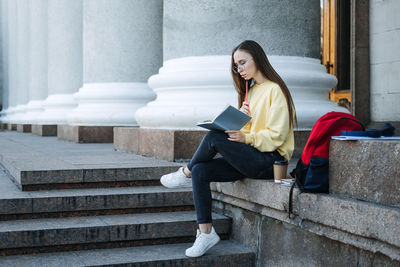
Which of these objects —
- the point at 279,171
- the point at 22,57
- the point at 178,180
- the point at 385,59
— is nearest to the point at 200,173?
the point at 178,180

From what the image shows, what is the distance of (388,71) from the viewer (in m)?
9.47

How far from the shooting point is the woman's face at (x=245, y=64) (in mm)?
5289

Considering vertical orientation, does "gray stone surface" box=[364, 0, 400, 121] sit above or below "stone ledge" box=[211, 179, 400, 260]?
above

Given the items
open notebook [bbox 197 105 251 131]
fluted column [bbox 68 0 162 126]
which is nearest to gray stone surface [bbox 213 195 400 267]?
open notebook [bbox 197 105 251 131]

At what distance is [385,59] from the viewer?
376 inches

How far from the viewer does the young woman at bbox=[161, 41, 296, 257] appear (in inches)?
198

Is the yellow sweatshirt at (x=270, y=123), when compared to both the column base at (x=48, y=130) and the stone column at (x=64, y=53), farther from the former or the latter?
the column base at (x=48, y=130)

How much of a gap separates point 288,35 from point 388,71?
113 inches

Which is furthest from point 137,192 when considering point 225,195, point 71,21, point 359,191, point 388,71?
point 71,21

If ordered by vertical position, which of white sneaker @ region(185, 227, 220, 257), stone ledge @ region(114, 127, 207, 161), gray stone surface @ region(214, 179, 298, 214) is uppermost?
stone ledge @ region(114, 127, 207, 161)

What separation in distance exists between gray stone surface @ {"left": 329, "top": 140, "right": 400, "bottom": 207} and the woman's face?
4.57 ft

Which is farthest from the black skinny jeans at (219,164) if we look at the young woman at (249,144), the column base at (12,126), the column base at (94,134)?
the column base at (12,126)

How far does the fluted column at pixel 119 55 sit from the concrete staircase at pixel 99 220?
17.6 ft

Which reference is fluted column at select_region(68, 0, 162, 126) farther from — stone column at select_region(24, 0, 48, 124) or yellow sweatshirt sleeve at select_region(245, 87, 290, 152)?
stone column at select_region(24, 0, 48, 124)
